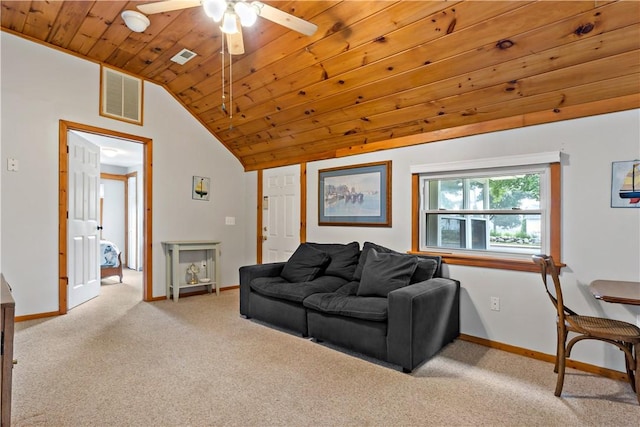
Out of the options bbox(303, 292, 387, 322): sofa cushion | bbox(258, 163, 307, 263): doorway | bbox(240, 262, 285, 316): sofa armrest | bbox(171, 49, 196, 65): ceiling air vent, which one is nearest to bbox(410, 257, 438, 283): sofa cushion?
bbox(303, 292, 387, 322): sofa cushion

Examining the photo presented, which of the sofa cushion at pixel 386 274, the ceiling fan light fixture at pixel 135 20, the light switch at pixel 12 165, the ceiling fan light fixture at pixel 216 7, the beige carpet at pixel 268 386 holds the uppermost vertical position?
the ceiling fan light fixture at pixel 135 20

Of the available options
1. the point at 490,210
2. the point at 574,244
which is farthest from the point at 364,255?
the point at 574,244

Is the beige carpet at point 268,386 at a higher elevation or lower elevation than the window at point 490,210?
lower

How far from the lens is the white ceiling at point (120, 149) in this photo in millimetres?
5043

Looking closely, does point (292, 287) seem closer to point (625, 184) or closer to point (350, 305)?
point (350, 305)

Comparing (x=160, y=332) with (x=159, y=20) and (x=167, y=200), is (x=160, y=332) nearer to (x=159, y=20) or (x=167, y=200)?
(x=167, y=200)

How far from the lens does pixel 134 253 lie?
7.25m

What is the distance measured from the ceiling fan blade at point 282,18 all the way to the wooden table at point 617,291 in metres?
2.30

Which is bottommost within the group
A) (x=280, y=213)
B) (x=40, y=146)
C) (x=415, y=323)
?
(x=415, y=323)

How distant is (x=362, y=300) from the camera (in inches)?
110

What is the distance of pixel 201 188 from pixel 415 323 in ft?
12.2

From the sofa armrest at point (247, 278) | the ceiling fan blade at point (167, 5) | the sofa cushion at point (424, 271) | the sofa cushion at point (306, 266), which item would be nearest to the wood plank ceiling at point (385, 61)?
the ceiling fan blade at point (167, 5)

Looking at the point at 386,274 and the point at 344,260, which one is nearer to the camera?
the point at 386,274

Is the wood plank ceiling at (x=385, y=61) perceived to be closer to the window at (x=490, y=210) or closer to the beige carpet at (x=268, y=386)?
the window at (x=490, y=210)
